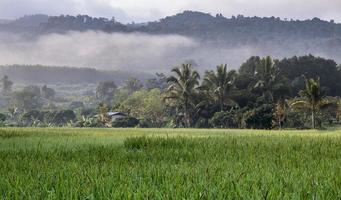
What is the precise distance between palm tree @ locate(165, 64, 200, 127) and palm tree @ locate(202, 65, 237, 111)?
2624 millimetres

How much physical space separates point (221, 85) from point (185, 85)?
629cm

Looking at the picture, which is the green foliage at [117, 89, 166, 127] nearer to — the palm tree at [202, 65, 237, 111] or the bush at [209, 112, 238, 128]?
the palm tree at [202, 65, 237, 111]

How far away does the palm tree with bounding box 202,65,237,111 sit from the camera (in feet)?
271

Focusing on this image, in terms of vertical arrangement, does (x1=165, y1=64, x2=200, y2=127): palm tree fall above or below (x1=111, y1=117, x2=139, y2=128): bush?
above

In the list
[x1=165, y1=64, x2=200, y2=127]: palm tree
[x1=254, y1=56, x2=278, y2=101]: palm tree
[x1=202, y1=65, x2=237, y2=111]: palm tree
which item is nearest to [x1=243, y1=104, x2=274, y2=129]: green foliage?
[x1=202, y1=65, x2=237, y2=111]: palm tree

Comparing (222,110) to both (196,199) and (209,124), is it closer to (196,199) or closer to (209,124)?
(209,124)

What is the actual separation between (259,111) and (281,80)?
18.9 metres

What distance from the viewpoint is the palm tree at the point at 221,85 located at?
82.6 m

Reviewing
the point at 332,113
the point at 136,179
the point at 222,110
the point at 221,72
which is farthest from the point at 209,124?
the point at 136,179

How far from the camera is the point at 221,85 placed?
273 ft

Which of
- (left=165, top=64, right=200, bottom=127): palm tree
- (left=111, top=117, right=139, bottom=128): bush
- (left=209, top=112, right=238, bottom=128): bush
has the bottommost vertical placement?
(left=111, top=117, right=139, bottom=128): bush

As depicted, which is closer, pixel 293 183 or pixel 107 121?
pixel 293 183

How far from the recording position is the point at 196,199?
451 cm

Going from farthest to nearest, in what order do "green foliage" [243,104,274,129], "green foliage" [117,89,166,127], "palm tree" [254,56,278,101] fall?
"green foliage" [117,89,166,127] → "palm tree" [254,56,278,101] → "green foliage" [243,104,274,129]
